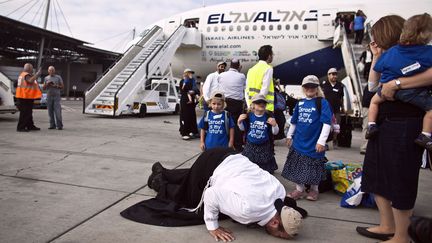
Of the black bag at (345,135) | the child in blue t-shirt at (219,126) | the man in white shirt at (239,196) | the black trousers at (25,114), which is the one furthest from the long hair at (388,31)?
the black trousers at (25,114)

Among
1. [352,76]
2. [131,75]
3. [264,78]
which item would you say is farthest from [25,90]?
[352,76]

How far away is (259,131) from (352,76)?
26.1 ft

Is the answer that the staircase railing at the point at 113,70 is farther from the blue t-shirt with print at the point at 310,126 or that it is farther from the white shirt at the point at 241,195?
the white shirt at the point at 241,195

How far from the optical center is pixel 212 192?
8.51 ft

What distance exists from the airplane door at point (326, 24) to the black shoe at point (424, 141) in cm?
1279

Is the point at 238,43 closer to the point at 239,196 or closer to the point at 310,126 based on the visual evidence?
the point at 310,126

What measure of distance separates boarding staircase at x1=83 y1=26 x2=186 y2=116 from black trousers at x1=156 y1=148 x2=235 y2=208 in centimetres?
920

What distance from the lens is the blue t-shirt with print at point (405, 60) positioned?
238cm

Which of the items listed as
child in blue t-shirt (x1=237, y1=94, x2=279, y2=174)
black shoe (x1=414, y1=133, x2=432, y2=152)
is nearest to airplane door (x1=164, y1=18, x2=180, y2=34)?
child in blue t-shirt (x1=237, y1=94, x2=279, y2=174)

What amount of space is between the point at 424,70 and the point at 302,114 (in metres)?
1.49

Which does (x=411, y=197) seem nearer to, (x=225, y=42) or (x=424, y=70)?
(x=424, y=70)

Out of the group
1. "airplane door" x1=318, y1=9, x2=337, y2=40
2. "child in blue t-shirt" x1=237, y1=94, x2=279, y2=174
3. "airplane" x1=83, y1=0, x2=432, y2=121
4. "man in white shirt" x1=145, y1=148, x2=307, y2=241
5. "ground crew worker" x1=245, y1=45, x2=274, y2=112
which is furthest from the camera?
A: "airplane door" x1=318, y1=9, x2=337, y2=40

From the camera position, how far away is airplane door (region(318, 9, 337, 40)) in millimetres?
14180

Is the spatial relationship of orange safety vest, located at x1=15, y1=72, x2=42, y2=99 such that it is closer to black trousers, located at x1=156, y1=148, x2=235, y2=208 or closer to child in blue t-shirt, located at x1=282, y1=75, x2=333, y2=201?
black trousers, located at x1=156, y1=148, x2=235, y2=208
